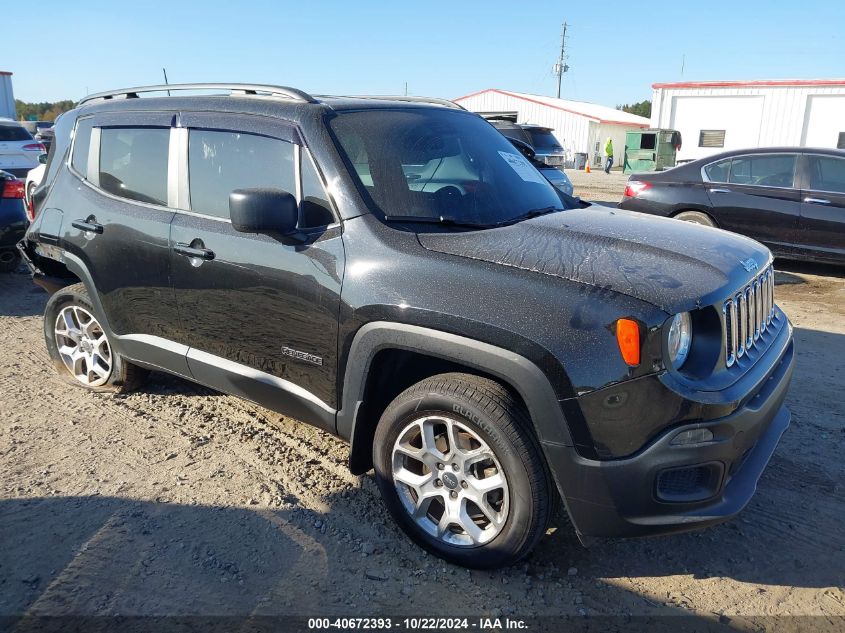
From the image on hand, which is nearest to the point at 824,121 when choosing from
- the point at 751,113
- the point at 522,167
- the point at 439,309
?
the point at 751,113

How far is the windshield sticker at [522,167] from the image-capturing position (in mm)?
3924

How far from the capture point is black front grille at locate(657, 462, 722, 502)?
8.20 ft

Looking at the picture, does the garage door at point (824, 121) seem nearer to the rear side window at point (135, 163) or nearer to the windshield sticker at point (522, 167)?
the windshield sticker at point (522, 167)

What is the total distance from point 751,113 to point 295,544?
30.0m

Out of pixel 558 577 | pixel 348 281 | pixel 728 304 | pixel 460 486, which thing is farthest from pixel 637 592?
pixel 348 281

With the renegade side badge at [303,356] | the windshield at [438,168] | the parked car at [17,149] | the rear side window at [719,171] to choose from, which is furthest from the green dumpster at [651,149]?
the renegade side badge at [303,356]

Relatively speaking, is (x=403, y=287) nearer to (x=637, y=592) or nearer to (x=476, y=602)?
(x=476, y=602)

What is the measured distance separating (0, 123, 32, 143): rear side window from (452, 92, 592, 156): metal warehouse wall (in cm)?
3155

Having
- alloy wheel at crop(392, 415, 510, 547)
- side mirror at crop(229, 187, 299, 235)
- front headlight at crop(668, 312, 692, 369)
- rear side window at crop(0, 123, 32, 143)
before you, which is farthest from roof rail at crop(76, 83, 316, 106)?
rear side window at crop(0, 123, 32, 143)

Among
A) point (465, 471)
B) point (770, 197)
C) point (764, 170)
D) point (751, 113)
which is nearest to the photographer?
point (465, 471)

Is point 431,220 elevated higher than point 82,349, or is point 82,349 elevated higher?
point 431,220

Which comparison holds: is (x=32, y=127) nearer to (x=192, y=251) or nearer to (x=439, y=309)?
(x=192, y=251)

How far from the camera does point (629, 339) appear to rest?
2.39 metres

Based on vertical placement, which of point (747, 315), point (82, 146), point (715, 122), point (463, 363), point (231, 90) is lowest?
point (463, 363)
